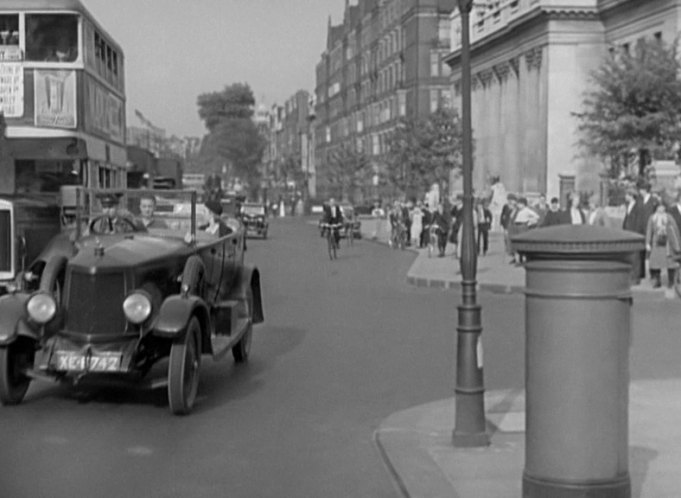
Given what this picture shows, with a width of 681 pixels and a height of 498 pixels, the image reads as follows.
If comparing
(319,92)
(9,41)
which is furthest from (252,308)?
(319,92)

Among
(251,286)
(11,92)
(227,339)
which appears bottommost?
(227,339)

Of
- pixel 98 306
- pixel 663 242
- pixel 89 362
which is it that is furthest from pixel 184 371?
pixel 663 242

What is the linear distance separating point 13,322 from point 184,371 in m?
1.62

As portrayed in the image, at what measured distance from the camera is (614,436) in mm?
7016

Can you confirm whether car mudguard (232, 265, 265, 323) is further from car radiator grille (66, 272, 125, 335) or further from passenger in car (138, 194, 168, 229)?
car radiator grille (66, 272, 125, 335)

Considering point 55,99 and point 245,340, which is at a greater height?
point 55,99

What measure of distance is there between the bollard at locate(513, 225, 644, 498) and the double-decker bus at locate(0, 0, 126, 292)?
1464cm

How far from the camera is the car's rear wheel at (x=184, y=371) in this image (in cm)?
1054

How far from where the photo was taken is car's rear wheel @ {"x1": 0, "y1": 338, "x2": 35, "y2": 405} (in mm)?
11008

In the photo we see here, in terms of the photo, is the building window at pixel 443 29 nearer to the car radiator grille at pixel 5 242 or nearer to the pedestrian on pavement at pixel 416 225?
the pedestrian on pavement at pixel 416 225

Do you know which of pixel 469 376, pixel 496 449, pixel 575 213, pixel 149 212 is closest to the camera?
pixel 496 449

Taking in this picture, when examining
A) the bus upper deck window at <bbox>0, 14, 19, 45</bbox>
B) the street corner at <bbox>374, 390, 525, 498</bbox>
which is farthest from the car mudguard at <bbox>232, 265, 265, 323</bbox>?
the bus upper deck window at <bbox>0, 14, 19, 45</bbox>

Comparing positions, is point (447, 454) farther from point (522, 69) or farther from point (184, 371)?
point (522, 69)

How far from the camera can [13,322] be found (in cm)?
1103
